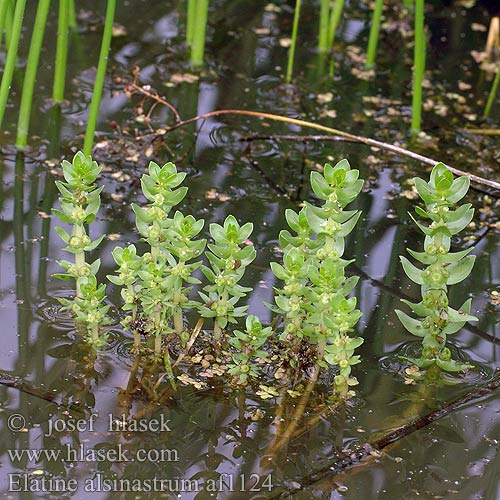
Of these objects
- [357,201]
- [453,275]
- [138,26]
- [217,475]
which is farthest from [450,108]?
[217,475]

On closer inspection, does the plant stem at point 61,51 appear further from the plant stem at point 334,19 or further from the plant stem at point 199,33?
the plant stem at point 334,19

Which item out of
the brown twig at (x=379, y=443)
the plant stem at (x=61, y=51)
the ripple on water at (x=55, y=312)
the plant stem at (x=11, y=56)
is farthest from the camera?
the plant stem at (x=61, y=51)

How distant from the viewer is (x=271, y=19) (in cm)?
354

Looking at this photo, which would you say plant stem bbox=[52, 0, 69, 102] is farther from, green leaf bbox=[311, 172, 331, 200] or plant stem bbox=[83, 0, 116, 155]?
green leaf bbox=[311, 172, 331, 200]

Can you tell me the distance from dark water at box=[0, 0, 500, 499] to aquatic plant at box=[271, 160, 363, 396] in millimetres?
135

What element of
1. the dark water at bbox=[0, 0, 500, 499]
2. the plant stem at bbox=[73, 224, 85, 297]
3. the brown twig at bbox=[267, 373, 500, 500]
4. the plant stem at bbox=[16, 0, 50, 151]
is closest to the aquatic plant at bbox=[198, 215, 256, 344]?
the dark water at bbox=[0, 0, 500, 499]

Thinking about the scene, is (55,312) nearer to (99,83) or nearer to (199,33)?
(99,83)

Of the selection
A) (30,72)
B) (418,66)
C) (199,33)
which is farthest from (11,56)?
(418,66)

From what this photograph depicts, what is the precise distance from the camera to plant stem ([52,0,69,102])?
8.36 feet

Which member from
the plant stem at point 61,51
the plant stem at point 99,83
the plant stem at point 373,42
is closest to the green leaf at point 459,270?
the plant stem at point 99,83

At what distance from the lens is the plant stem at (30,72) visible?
2406mm
